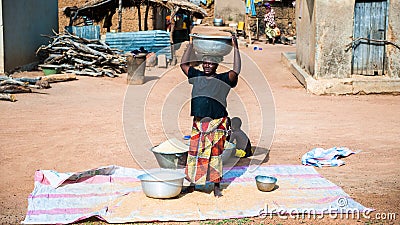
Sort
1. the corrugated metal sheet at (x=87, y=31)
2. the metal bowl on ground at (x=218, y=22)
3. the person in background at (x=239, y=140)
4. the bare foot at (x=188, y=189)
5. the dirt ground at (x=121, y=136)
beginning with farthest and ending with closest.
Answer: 1. the metal bowl on ground at (x=218, y=22)
2. the corrugated metal sheet at (x=87, y=31)
3. the person in background at (x=239, y=140)
4. the dirt ground at (x=121, y=136)
5. the bare foot at (x=188, y=189)

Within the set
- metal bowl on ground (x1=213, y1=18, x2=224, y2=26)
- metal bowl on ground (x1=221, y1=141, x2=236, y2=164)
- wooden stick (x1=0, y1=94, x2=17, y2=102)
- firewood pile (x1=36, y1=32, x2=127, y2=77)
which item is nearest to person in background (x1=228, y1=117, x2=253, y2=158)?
metal bowl on ground (x1=221, y1=141, x2=236, y2=164)

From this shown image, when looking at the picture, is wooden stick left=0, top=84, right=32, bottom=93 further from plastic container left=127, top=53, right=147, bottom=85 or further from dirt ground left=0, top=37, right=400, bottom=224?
plastic container left=127, top=53, right=147, bottom=85

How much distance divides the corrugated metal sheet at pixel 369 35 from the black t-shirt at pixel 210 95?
25.1 ft

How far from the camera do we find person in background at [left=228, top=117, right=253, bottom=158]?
598 centimetres

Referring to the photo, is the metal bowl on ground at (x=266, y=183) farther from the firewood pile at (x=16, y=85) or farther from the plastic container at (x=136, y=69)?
the plastic container at (x=136, y=69)

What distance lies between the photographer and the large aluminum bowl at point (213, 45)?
4602 millimetres

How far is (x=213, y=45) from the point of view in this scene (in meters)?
4.59

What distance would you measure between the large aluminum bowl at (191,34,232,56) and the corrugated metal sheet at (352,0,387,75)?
24.8 feet

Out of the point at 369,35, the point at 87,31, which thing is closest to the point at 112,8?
the point at 87,31

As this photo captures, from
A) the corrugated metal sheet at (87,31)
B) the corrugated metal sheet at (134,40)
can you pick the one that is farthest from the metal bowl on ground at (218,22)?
the corrugated metal sheet at (87,31)

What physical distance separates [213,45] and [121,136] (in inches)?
115

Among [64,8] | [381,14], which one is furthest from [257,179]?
[64,8]

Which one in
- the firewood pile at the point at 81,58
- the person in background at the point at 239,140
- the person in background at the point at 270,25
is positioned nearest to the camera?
the person in background at the point at 239,140

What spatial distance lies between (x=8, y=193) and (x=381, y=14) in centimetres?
918
